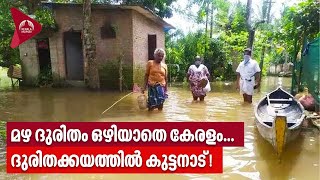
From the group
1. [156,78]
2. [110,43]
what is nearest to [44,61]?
[110,43]

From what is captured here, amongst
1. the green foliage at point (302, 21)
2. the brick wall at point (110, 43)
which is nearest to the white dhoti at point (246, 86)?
the green foliage at point (302, 21)

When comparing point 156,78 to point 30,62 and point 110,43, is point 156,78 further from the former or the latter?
point 30,62

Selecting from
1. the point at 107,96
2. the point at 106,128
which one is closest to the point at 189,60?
the point at 107,96

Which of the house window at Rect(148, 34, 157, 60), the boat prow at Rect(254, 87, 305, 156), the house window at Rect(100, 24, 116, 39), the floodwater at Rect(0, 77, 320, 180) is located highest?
the house window at Rect(100, 24, 116, 39)

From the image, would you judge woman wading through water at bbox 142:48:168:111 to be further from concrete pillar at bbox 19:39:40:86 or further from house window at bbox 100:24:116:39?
concrete pillar at bbox 19:39:40:86

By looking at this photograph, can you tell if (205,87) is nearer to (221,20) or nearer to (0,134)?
(0,134)

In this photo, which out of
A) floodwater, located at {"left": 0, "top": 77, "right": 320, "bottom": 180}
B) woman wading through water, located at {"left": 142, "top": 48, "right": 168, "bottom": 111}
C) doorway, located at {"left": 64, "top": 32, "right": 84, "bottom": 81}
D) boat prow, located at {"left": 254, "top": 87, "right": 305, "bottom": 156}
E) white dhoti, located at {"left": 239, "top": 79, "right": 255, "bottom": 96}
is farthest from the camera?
doorway, located at {"left": 64, "top": 32, "right": 84, "bottom": 81}

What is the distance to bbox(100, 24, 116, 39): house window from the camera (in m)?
13.3

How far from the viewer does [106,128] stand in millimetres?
6457

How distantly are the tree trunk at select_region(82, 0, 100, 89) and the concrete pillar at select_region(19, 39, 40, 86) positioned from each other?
3.16 metres

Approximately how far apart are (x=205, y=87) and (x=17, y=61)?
40.8 feet

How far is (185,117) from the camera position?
7.98 metres

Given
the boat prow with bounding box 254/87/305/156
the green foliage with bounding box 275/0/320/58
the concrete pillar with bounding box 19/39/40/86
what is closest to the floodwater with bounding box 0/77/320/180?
the boat prow with bounding box 254/87/305/156

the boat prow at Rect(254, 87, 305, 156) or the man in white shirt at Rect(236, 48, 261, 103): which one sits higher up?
the man in white shirt at Rect(236, 48, 261, 103)
